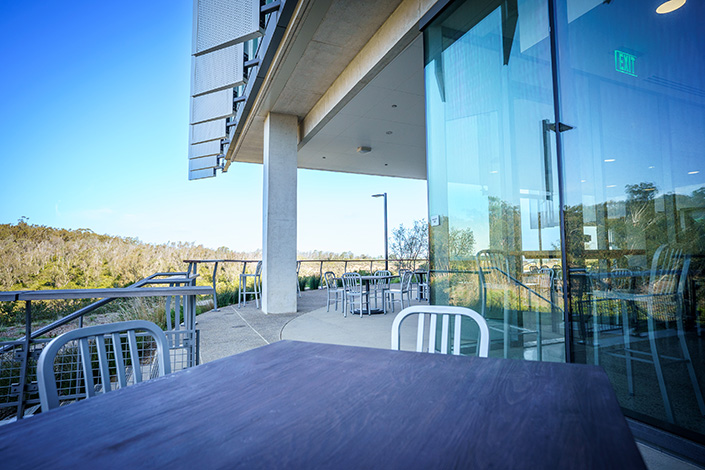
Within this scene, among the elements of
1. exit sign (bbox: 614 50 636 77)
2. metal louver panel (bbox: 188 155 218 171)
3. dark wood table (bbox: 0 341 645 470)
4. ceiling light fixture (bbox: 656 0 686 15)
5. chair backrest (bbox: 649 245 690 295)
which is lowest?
dark wood table (bbox: 0 341 645 470)

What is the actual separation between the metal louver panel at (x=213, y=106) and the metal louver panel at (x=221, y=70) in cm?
50

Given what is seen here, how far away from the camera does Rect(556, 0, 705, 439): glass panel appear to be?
1.54 metres

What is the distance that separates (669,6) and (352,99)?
3.96m

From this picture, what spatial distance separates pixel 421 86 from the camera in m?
4.83

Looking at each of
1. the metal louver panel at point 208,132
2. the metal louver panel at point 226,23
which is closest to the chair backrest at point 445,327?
the metal louver panel at point 226,23

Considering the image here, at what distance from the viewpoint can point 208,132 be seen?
6230mm

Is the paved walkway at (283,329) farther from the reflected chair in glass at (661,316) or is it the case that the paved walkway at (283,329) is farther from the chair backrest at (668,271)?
the chair backrest at (668,271)

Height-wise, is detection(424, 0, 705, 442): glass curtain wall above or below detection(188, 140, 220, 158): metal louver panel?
below

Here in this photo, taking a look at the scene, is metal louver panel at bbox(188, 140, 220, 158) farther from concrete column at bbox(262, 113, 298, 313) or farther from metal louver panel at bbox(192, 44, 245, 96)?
metal louver panel at bbox(192, 44, 245, 96)

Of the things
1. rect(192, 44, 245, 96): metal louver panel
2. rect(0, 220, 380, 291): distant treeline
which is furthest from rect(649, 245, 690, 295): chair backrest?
rect(0, 220, 380, 291): distant treeline

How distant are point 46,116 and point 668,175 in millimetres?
19296

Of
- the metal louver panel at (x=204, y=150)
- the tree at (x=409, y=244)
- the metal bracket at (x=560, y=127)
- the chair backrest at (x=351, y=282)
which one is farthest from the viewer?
the tree at (x=409, y=244)

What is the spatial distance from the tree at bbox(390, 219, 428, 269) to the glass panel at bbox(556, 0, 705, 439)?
10604 millimetres

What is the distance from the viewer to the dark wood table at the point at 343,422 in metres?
0.49
